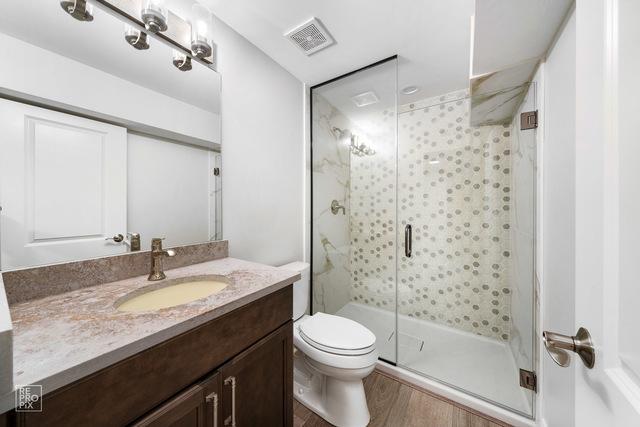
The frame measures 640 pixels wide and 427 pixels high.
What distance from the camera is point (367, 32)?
57.1 inches

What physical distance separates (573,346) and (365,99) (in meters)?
2.00

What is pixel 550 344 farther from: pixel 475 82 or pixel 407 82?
pixel 407 82

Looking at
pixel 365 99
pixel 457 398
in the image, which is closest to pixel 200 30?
pixel 365 99

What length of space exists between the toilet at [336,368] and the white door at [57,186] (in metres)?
1.06

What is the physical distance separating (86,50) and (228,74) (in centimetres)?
67

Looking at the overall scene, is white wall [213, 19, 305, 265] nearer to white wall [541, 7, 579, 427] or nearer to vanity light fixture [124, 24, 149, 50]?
vanity light fixture [124, 24, 149, 50]

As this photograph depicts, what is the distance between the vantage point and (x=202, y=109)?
1.29m

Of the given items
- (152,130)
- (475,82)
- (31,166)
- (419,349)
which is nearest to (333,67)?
(475,82)

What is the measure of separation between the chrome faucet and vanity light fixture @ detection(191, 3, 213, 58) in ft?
3.26

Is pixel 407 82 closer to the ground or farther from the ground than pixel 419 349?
farther from the ground

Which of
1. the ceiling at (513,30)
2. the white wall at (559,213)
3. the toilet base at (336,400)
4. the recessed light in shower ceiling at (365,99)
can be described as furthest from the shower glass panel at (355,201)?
the white wall at (559,213)

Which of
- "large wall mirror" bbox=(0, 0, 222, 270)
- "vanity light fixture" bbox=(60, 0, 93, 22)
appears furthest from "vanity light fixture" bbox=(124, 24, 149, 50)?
"vanity light fixture" bbox=(60, 0, 93, 22)

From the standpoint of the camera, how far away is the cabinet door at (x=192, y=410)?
23.3 inches

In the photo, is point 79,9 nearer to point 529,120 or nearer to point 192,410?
point 192,410
